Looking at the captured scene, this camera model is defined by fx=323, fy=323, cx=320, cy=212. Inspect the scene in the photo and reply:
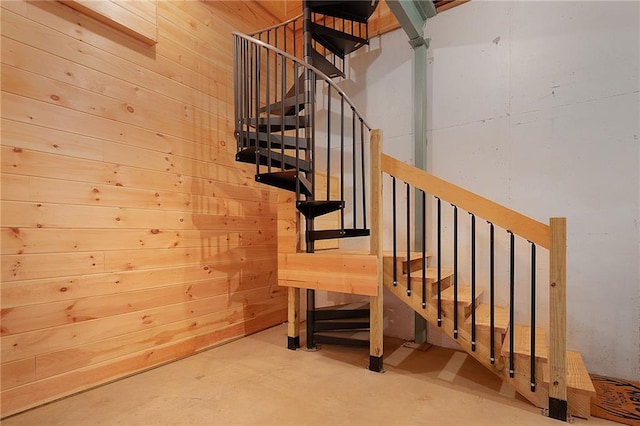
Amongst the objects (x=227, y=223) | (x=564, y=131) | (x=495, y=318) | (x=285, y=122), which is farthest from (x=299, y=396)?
(x=564, y=131)

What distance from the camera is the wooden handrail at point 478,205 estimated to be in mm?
1924

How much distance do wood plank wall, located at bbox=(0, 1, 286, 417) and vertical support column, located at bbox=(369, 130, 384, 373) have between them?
1523mm

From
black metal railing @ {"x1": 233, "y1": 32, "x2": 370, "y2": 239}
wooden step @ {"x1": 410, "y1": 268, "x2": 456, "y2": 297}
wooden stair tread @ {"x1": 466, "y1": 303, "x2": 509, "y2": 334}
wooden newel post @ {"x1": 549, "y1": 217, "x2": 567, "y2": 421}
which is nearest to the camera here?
wooden newel post @ {"x1": 549, "y1": 217, "x2": 567, "y2": 421}

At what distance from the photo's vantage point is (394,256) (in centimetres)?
246

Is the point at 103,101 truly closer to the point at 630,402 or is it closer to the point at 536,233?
the point at 536,233

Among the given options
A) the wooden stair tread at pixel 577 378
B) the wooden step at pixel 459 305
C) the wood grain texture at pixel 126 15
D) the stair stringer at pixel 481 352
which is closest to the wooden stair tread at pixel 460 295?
the wooden step at pixel 459 305

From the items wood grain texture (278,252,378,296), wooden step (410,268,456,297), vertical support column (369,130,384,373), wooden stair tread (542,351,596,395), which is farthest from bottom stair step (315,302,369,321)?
wooden stair tread (542,351,596,395)

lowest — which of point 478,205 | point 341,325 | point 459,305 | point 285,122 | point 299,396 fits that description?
point 299,396

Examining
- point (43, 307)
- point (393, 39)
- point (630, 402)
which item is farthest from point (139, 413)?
point (393, 39)

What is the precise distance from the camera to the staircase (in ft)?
6.32

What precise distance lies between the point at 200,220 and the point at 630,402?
339cm

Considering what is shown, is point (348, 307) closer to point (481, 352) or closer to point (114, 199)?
point (481, 352)

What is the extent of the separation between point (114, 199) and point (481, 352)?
280 centimetres

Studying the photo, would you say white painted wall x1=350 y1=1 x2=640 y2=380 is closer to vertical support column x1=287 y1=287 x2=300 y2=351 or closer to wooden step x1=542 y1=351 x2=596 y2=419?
wooden step x1=542 y1=351 x2=596 y2=419
